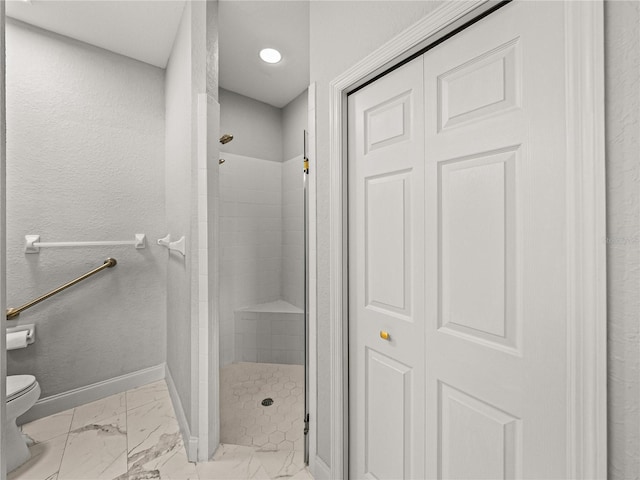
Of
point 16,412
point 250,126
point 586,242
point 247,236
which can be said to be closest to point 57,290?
point 16,412

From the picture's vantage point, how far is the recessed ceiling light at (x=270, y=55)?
2.20 meters

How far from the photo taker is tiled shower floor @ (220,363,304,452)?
1.78 metres

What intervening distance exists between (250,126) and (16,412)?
2.56 meters

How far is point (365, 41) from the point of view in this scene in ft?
3.92

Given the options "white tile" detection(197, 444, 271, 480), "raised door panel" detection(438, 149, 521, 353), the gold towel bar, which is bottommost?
"white tile" detection(197, 444, 271, 480)

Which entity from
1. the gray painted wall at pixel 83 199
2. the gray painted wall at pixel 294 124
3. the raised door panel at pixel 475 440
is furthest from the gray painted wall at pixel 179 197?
the raised door panel at pixel 475 440

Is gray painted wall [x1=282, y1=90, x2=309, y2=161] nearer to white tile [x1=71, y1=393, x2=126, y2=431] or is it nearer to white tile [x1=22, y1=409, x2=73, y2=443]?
white tile [x1=71, y1=393, x2=126, y2=431]

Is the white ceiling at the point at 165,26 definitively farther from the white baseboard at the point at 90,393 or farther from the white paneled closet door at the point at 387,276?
the white baseboard at the point at 90,393

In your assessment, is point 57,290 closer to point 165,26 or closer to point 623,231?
point 165,26

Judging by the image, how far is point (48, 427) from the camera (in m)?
1.87

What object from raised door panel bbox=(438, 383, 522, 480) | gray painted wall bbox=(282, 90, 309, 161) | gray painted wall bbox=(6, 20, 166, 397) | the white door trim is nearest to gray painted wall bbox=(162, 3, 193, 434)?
gray painted wall bbox=(6, 20, 166, 397)

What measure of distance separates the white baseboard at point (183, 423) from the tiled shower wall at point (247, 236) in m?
0.58

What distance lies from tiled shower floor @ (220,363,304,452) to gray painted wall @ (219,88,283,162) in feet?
6.46

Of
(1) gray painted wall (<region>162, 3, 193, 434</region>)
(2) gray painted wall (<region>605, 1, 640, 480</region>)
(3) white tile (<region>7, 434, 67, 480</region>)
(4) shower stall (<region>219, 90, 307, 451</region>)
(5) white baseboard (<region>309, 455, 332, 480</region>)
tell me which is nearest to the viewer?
(2) gray painted wall (<region>605, 1, 640, 480</region>)
